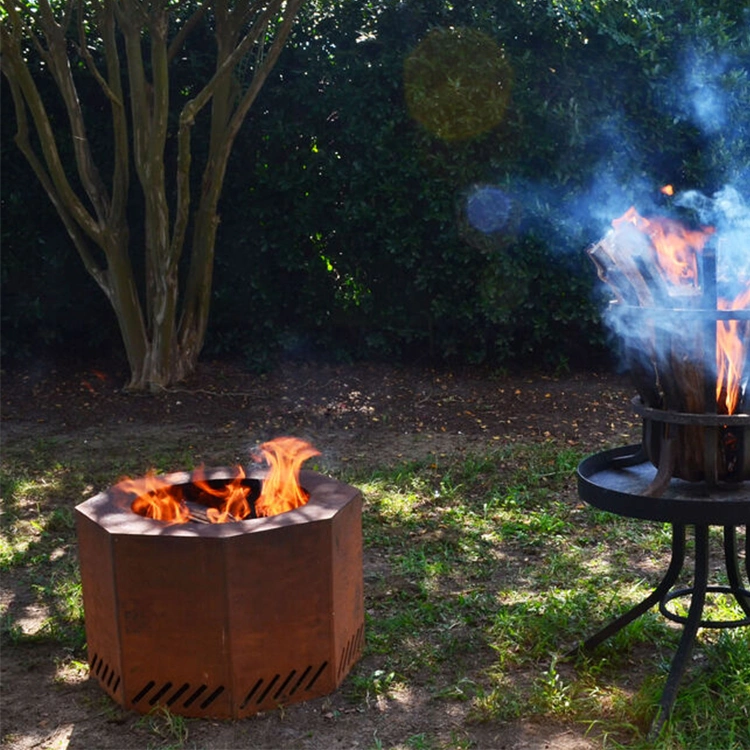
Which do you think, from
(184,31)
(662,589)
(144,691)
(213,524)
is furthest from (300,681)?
(184,31)

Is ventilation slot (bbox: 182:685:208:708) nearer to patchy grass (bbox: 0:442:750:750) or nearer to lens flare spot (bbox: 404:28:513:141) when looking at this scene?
patchy grass (bbox: 0:442:750:750)

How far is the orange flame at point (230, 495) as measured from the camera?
3566mm

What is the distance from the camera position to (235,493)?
3.66m

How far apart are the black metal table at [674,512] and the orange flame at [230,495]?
1233mm

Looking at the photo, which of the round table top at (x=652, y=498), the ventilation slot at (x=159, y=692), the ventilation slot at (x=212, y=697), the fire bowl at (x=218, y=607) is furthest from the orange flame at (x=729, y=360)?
the ventilation slot at (x=159, y=692)

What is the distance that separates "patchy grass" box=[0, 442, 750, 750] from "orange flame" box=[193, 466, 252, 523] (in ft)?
2.34

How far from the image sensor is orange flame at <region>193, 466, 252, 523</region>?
3.57 metres

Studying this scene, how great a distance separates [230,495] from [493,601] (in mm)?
1278

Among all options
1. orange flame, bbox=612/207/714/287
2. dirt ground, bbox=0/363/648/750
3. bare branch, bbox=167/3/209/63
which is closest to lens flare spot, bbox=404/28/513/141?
bare branch, bbox=167/3/209/63

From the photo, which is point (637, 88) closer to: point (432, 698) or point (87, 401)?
point (87, 401)

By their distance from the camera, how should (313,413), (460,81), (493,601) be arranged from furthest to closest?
(460,81), (313,413), (493,601)

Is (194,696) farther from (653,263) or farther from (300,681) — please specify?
(653,263)

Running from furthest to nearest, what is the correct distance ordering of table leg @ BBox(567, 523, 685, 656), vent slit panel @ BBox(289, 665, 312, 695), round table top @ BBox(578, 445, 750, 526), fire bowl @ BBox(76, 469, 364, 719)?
1. table leg @ BBox(567, 523, 685, 656)
2. vent slit panel @ BBox(289, 665, 312, 695)
3. fire bowl @ BBox(76, 469, 364, 719)
4. round table top @ BBox(578, 445, 750, 526)

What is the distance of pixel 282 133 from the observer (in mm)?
8211
